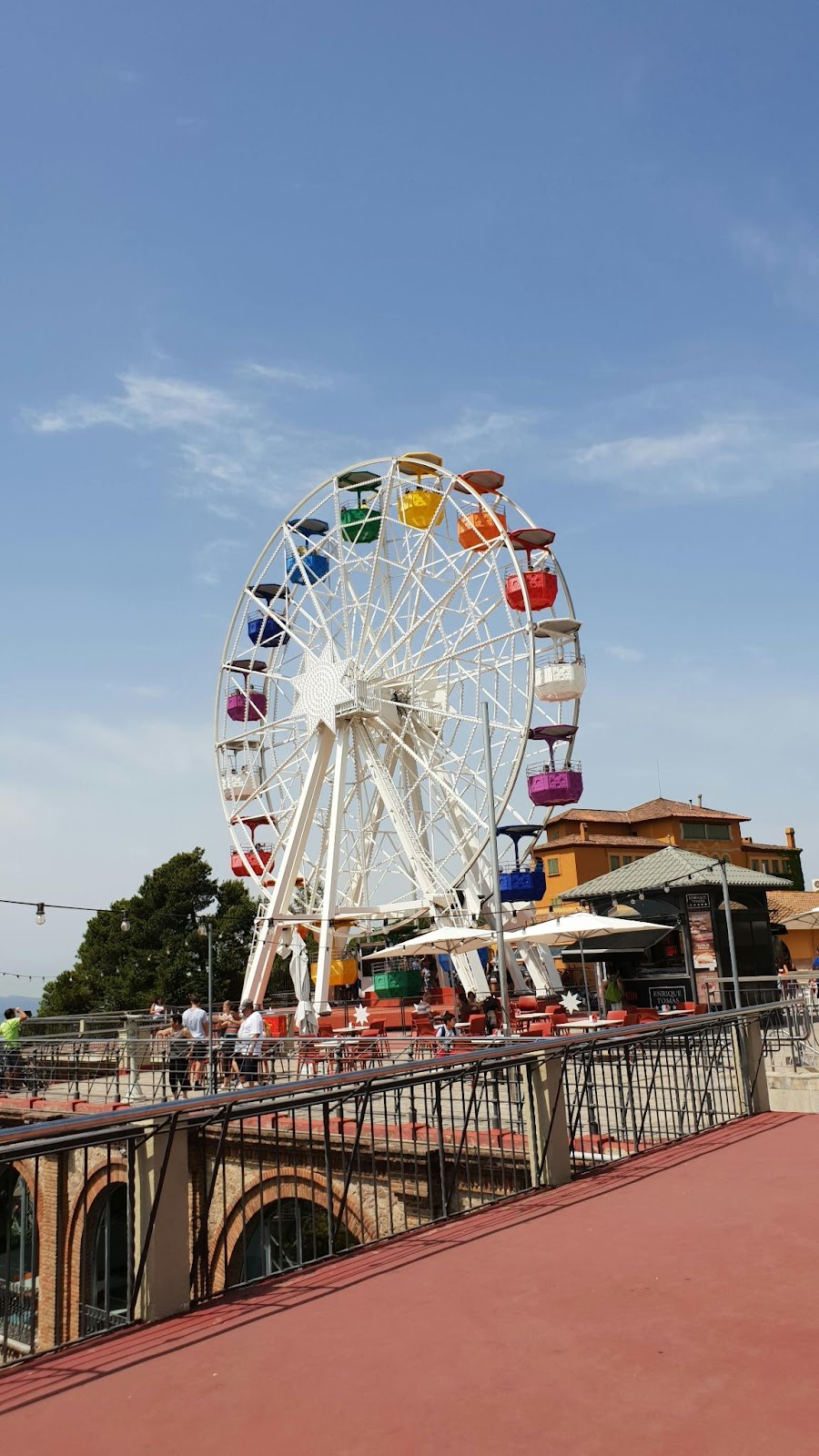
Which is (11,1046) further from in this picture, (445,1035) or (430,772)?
(430,772)

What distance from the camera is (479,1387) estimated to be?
4.12 m

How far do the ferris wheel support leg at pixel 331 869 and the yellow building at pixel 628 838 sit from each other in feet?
89.5

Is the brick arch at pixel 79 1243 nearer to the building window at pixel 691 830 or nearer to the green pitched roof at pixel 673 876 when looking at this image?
the green pitched roof at pixel 673 876

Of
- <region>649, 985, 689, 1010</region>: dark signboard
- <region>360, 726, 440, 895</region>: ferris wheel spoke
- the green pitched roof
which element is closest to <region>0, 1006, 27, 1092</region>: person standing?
<region>360, 726, 440, 895</region>: ferris wheel spoke

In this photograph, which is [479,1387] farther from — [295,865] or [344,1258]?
[295,865]

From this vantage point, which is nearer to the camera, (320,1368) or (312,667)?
(320,1368)

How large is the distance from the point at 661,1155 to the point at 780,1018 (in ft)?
25.6

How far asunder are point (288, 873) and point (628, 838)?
3214cm

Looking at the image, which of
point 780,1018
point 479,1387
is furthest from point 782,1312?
point 780,1018

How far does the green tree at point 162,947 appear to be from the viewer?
47.7m

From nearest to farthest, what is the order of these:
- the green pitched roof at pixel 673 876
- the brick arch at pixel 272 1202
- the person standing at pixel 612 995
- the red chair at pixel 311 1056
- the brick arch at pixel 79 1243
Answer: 1. the brick arch at pixel 272 1202
2. the red chair at pixel 311 1056
3. the brick arch at pixel 79 1243
4. the person standing at pixel 612 995
5. the green pitched roof at pixel 673 876

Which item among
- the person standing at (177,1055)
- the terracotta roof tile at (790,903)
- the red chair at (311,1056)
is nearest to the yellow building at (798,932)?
the terracotta roof tile at (790,903)

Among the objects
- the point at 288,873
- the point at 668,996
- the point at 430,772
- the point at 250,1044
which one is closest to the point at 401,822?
the point at 430,772

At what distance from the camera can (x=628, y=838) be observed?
5709 cm
